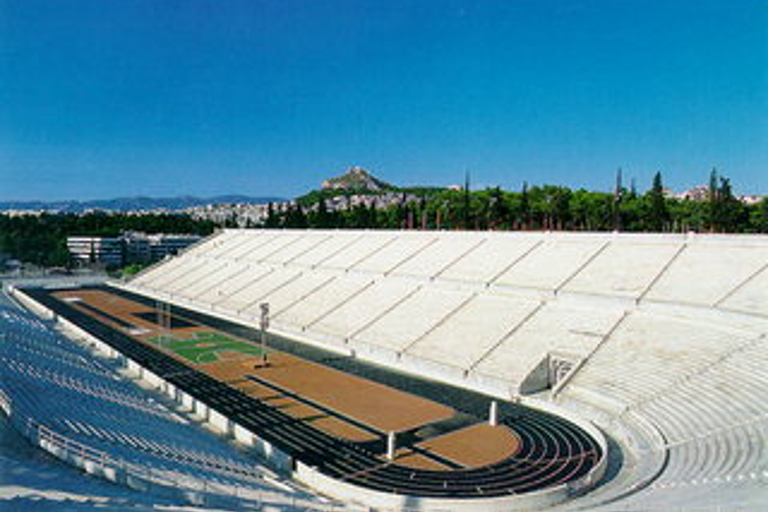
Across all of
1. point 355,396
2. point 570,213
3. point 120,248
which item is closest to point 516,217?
point 570,213

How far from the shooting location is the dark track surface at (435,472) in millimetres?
15703

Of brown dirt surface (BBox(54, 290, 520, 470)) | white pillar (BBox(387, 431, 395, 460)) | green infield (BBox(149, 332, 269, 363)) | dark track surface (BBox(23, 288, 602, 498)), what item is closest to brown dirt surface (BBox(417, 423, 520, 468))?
brown dirt surface (BBox(54, 290, 520, 470))

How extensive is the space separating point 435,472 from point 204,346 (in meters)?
21.9

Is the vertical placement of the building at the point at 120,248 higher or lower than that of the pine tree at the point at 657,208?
lower

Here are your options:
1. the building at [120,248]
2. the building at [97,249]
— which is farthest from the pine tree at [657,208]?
the building at [97,249]

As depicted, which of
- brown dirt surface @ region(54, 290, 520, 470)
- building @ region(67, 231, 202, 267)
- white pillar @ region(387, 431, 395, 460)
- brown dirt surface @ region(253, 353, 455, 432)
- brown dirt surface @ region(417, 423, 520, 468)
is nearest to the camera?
white pillar @ region(387, 431, 395, 460)

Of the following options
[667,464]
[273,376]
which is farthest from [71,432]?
[667,464]

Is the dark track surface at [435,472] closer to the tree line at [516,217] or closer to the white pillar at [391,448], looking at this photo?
the white pillar at [391,448]

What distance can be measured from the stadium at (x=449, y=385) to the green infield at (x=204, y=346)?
0.25 metres

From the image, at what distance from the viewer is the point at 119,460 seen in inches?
491

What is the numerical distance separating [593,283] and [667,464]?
53.1 ft

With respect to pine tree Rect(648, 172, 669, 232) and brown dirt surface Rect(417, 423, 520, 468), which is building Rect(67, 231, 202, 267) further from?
brown dirt surface Rect(417, 423, 520, 468)

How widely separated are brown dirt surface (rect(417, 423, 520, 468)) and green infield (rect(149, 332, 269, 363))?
15837 mm

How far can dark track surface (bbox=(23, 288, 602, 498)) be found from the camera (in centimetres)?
1570
